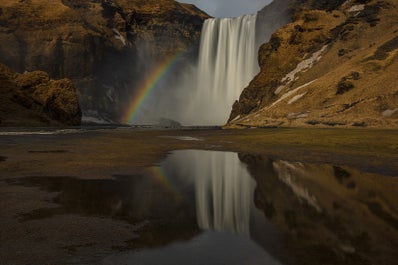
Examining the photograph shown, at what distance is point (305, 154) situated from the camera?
25641mm

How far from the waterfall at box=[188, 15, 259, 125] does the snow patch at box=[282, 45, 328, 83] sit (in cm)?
3717

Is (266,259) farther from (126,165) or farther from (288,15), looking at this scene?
(288,15)

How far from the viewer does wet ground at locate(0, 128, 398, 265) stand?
6.72 metres

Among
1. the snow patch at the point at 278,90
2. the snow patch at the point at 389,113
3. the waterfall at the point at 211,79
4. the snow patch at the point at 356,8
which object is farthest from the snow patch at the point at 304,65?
the waterfall at the point at 211,79

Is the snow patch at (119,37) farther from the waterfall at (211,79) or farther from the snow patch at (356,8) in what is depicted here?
the snow patch at (356,8)

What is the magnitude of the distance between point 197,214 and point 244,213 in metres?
1.29

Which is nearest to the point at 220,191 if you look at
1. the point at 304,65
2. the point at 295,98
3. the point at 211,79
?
the point at 295,98

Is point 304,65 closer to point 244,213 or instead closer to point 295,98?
point 295,98

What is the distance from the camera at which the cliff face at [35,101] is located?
295 feet

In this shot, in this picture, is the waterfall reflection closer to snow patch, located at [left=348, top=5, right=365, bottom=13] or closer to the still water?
the still water

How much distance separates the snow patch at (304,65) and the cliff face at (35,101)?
206 feet

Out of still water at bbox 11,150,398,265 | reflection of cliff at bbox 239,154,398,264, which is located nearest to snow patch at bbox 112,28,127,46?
still water at bbox 11,150,398,265

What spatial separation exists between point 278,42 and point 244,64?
2927cm

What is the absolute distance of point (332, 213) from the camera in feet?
32.3
